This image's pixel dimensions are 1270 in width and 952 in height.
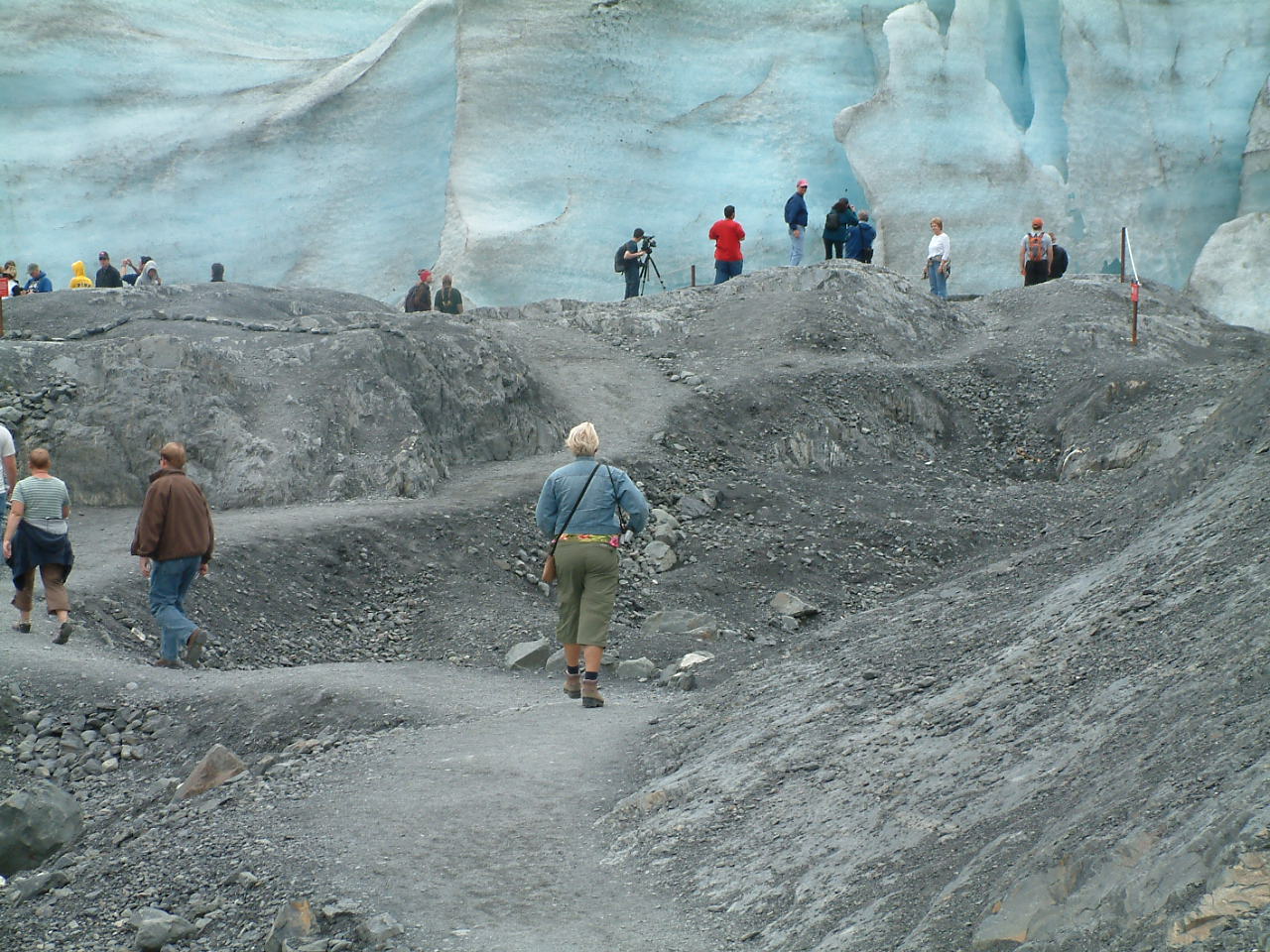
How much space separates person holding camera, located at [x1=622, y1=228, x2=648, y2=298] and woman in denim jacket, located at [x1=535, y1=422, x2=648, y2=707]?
14928 millimetres

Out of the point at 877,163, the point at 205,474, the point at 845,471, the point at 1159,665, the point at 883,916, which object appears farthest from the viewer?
the point at 877,163

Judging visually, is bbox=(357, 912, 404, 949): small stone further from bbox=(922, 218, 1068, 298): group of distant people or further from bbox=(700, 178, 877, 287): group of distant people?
bbox=(922, 218, 1068, 298): group of distant people

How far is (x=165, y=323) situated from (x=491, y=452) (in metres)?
3.64

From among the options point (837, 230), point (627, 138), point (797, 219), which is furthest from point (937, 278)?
point (627, 138)

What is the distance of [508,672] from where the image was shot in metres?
9.93

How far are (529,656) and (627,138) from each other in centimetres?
1778

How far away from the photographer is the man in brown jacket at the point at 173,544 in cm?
891

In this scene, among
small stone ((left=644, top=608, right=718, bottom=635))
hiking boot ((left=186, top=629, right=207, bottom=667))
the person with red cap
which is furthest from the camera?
the person with red cap

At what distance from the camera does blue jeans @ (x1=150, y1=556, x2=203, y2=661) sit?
9070mm

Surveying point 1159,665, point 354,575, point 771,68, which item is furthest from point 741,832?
point 771,68

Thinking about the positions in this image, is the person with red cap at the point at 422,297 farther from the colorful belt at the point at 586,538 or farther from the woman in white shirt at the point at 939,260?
the colorful belt at the point at 586,538

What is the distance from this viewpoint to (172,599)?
9141mm

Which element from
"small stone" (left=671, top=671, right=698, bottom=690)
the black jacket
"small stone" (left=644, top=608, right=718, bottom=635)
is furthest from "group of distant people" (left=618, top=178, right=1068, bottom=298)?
the black jacket

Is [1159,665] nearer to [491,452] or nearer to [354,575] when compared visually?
[354,575]
